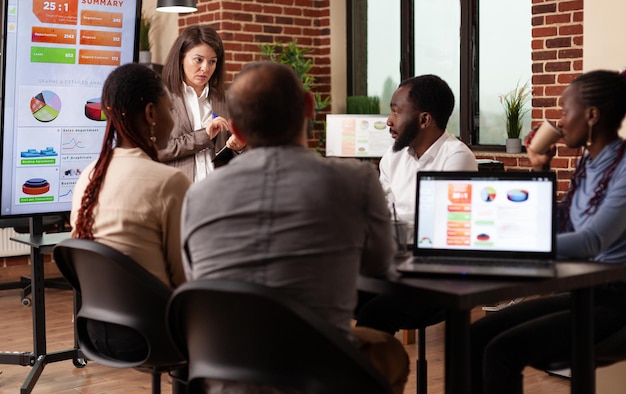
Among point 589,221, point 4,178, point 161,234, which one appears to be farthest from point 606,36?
point 4,178

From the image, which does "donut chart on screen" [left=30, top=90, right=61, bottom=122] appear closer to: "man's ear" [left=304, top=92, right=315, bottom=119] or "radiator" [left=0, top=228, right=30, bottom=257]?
"man's ear" [left=304, top=92, right=315, bottom=119]

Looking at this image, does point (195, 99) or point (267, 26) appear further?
point (267, 26)

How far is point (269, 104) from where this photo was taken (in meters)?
1.88

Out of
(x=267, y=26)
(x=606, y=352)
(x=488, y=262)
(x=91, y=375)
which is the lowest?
(x=91, y=375)

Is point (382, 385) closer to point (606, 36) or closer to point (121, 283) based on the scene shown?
point (121, 283)

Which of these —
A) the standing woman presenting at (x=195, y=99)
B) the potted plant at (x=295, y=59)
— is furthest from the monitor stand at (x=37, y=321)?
the potted plant at (x=295, y=59)

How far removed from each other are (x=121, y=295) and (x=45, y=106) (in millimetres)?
1700

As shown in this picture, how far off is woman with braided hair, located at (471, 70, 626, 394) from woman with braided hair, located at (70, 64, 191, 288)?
0.91 metres

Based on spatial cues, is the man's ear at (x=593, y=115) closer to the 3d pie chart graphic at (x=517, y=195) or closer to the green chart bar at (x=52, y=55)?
the 3d pie chart graphic at (x=517, y=195)

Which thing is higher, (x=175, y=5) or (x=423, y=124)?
(x=175, y=5)

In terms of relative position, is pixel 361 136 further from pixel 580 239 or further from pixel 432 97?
pixel 580 239

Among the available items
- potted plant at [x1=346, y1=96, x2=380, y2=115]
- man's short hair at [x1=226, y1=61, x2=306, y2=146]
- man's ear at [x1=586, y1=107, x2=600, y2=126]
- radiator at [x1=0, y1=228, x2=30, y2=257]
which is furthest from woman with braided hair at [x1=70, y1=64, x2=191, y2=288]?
potted plant at [x1=346, y1=96, x2=380, y2=115]

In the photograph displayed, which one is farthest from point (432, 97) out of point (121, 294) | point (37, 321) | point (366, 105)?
point (366, 105)

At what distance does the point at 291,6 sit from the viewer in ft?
23.6
